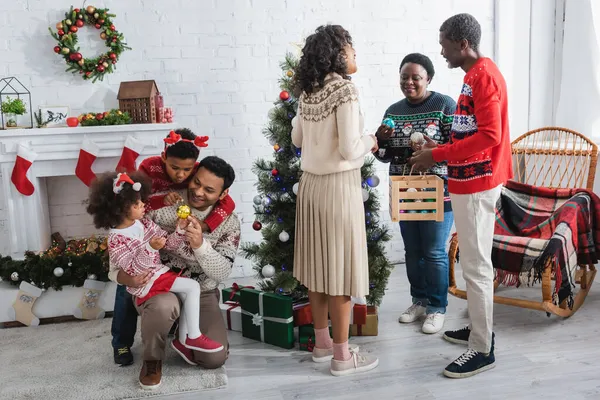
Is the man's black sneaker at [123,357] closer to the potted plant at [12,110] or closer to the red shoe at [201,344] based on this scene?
the red shoe at [201,344]

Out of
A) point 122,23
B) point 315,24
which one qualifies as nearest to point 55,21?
point 122,23

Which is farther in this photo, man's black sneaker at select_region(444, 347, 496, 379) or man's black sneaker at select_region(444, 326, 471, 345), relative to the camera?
man's black sneaker at select_region(444, 326, 471, 345)

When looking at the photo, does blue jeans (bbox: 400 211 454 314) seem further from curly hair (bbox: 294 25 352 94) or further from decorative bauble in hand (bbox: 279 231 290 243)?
curly hair (bbox: 294 25 352 94)

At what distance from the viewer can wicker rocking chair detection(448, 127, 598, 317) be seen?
3.23 meters

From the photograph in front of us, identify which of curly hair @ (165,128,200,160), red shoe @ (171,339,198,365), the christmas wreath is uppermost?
the christmas wreath

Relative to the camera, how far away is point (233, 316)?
3.31 meters

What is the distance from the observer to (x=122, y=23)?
3928mm

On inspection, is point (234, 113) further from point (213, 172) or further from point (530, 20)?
point (530, 20)

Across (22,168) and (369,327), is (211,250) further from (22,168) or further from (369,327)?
(22,168)

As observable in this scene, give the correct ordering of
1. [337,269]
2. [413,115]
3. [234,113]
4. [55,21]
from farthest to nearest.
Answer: [234,113] → [55,21] → [413,115] → [337,269]

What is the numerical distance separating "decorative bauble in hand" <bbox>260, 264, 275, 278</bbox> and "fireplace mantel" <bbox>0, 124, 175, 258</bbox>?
116 centimetres

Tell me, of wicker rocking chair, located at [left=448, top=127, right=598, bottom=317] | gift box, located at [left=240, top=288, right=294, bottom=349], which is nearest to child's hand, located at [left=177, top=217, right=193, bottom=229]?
gift box, located at [left=240, top=288, right=294, bottom=349]

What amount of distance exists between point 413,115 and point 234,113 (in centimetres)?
145

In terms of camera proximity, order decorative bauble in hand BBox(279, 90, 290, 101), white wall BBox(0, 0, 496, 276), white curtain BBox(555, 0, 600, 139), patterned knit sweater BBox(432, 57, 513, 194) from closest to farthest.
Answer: patterned knit sweater BBox(432, 57, 513, 194) → decorative bauble in hand BBox(279, 90, 290, 101) → white wall BBox(0, 0, 496, 276) → white curtain BBox(555, 0, 600, 139)
